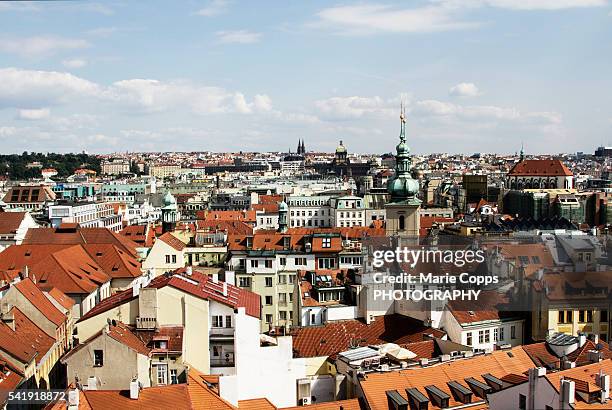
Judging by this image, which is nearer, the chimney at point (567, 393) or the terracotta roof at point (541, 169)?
the chimney at point (567, 393)

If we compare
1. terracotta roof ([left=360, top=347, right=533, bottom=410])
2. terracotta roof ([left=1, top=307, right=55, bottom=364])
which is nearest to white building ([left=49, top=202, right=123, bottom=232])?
terracotta roof ([left=1, top=307, right=55, bottom=364])

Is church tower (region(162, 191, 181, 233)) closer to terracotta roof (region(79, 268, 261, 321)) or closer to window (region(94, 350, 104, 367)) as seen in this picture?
terracotta roof (region(79, 268, 261, 321))

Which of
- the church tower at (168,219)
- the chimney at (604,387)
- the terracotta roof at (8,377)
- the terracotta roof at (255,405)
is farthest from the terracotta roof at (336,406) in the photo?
the church tower at (168,219)

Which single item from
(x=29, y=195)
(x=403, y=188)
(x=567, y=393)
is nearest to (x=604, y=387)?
(x=567, y=393)

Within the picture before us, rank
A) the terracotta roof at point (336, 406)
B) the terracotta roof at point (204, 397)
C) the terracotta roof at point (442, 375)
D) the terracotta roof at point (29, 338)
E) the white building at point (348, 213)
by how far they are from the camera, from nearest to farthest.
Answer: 1. the terracotta roof at point (204, 397)
2. the terracotta roof at point (336, 406)
3. the terracotta roof at point (442, 375)
4. the terracotta roof at point (29, 338)
5. the white building at point (348, 213)

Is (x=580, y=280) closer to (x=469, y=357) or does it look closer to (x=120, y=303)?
(x=469, y=357)

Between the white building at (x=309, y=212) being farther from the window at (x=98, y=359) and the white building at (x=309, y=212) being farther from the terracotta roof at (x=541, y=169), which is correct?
the window at (x=98, y=359)
